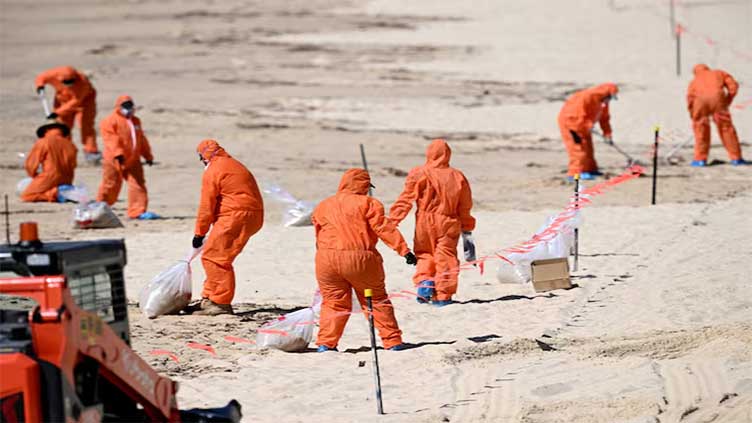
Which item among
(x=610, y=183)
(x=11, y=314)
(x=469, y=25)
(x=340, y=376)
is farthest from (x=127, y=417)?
(x=469, y=25)

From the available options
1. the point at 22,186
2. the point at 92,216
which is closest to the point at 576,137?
the point at 92,216

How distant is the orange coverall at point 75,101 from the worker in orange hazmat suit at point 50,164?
3187 mm

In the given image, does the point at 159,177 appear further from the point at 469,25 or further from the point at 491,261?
the point at 469,25

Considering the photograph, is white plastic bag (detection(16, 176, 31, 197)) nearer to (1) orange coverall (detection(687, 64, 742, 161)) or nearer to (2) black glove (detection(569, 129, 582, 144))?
(2) black glove (detection(569, 129, 582, 144))

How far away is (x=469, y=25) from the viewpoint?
40.0 meters

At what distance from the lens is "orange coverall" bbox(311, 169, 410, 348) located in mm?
10664

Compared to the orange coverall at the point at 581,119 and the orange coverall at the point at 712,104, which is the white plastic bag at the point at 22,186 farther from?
the orange coverall at the point at 712,104

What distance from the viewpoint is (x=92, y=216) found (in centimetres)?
1742

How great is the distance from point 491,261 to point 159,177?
8269mm

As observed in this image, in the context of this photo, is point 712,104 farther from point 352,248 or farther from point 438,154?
point 352,248

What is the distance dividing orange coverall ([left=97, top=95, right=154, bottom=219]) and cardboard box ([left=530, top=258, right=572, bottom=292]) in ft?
21.5

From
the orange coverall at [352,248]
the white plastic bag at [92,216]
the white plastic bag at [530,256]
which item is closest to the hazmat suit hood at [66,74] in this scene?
the white plastic bag at [92,216]

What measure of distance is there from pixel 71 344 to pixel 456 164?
16659mm

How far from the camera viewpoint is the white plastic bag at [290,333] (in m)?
11.1
